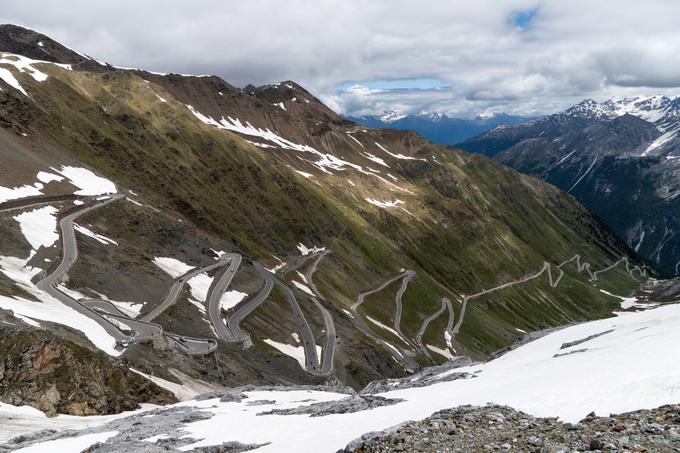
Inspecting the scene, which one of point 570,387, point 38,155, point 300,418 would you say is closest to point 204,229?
point 38,155

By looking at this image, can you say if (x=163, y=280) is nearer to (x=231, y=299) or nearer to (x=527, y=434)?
(x=231, y=299)

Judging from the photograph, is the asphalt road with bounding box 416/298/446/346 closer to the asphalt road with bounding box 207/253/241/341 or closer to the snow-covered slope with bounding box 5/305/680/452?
the asphalt road with bounding box 207/253/241/341

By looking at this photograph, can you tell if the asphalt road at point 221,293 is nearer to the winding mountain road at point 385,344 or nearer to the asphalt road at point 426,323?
the winding mountain road at point 385,344

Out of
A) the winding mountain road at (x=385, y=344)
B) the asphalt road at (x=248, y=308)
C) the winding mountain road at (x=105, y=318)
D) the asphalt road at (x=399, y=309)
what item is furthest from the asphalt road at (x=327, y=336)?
the asphalt road at (x=399, y=309)

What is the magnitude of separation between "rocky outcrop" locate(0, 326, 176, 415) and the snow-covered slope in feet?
24.8

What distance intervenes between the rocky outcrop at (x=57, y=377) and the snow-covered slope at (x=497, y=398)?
7572mm

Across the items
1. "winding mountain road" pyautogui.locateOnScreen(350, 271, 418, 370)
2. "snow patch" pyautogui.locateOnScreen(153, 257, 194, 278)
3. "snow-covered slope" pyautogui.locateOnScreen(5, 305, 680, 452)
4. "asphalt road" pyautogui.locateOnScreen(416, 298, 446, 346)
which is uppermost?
"snow patch" pyautogui.locateOnScreen(153, 257, 194, 278)

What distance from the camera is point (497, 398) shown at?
28062mm

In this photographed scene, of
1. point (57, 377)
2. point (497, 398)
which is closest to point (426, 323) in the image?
point (57, 377)

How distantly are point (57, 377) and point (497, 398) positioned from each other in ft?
130

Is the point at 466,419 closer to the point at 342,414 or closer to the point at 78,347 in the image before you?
the point at 342,414

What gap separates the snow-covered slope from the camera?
24.0 meters

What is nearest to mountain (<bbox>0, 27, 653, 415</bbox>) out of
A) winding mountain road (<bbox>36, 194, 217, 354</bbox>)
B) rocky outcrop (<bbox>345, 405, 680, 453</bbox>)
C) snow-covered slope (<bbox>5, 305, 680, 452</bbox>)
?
winding mountain road (<bbox>36, 194, 217, 354</bbox>)

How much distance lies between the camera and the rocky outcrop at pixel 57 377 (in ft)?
146
